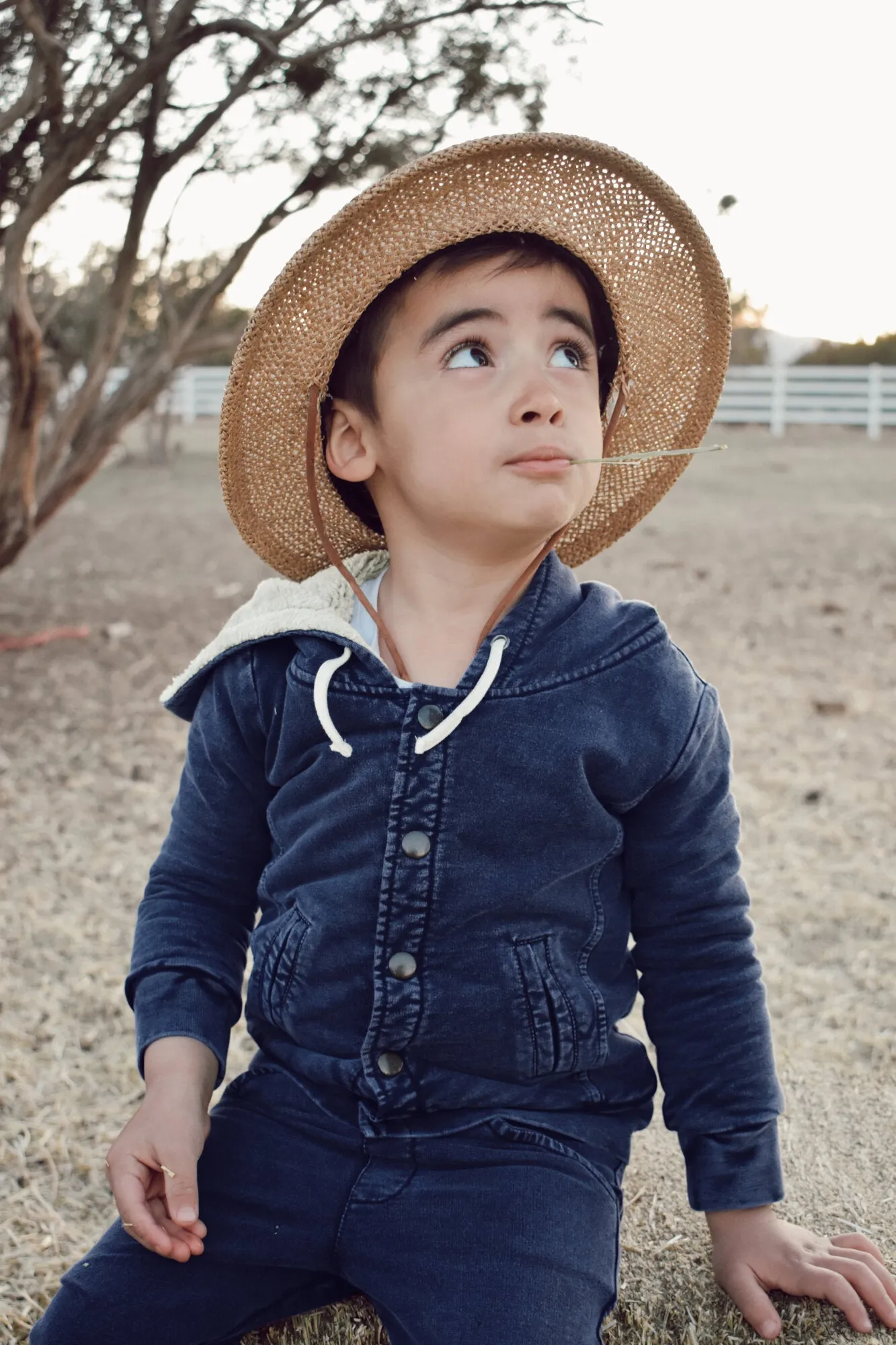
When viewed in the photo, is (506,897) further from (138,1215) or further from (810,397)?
(810,397)

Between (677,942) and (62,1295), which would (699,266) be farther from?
(62,1295)

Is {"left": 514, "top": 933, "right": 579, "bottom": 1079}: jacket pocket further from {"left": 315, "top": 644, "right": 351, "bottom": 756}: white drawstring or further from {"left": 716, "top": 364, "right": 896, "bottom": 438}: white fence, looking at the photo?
{"left": 716, "top": 364, "right": 896, "bottom": 438}: white fence

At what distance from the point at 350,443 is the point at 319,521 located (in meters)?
0.11

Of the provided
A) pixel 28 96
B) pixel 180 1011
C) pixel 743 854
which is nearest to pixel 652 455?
pixel 180 1011

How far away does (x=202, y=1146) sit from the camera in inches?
57.9

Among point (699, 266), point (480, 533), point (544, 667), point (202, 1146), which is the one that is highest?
point (699, 266)

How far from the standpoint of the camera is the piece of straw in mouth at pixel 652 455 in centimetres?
145

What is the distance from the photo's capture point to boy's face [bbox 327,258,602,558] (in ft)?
4.63

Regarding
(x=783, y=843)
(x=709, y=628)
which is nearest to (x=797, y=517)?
(x=709, y=628)

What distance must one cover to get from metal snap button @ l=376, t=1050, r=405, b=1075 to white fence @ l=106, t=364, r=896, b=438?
17.6m

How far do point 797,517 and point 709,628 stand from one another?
13.4 ft

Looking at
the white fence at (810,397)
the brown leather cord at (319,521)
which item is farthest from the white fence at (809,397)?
the brown leather cord at (319,521)

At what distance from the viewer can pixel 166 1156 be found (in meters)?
1.39

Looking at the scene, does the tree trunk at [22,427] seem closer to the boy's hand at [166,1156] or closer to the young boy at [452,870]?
the young boy at [452,870]
